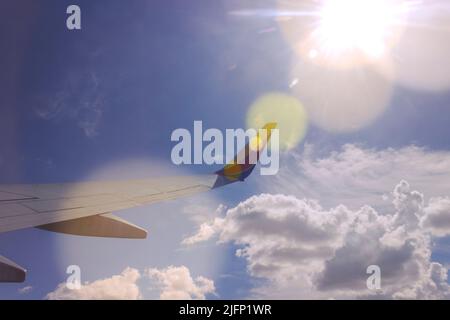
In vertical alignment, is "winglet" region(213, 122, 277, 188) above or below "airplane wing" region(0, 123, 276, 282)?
above

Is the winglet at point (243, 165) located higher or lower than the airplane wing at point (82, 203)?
higher

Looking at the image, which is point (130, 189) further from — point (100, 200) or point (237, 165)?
point (237, 165)

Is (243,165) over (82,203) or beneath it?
over

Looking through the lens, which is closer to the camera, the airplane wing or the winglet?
the airplane wing

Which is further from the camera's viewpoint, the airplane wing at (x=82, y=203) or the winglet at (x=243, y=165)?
the winglet at (x=243, y=165)

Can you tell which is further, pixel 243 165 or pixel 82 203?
pixel 243 165

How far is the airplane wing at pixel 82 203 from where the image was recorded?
6.63m

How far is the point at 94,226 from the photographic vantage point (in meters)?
9.61

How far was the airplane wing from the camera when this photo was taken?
6633 mm

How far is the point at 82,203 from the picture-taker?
8898mm
